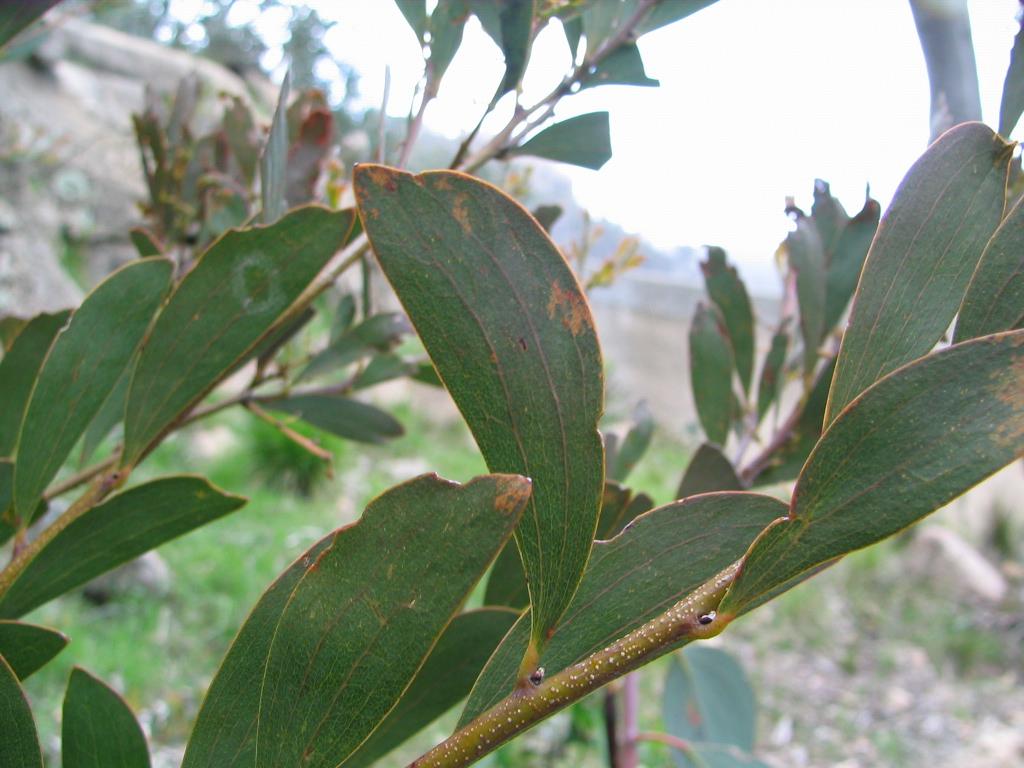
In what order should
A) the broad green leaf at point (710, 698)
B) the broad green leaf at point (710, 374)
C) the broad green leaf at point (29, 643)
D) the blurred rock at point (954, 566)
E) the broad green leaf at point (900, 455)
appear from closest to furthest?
the broad green leaf at point (900, 455) → the broad green leaf at point (29, 643) → the broad green leaf at point (710, 374) → the broad green leaf at point (710, 698) → the blurred rock at point (954, 566)

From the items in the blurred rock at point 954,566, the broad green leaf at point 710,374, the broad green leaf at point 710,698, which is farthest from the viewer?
the blurred rock at point 954,566

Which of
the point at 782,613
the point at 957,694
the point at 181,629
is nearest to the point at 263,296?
the point at 181,629

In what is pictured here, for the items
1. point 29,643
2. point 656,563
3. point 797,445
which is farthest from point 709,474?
point 29,643

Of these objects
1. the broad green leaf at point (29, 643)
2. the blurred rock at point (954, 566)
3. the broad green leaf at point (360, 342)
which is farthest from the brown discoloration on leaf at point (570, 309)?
the blurred rock at point (954, 566)

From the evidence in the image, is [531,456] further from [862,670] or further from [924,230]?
[862,670]

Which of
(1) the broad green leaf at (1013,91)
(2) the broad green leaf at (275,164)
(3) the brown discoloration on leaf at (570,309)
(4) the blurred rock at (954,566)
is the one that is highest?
(1) the broad green leaf at (1013,91)

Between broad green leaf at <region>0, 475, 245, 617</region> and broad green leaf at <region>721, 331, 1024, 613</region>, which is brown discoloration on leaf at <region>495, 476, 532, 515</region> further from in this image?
broad green leaf at <region>0, 475, 245, 617</region>

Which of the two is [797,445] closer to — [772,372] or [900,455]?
[772,372]

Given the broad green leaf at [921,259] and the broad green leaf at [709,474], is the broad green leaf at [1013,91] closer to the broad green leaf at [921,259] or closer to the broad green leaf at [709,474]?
the broad green leaf at [921,259]
